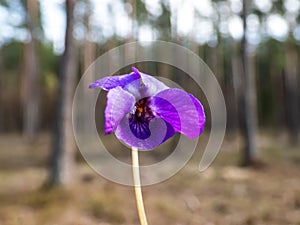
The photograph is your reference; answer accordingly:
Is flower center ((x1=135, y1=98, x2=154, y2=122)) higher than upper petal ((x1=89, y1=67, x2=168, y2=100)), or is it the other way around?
upper petal ((x1=89, y1=67, x2=168, y2=100))

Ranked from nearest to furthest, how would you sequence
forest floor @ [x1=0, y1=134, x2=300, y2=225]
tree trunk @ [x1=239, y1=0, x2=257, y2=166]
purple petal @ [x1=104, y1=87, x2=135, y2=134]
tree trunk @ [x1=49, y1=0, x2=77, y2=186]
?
purple petal @ [x1=104, y1=87, x2=135, y2=134] < forest floor @ [x1=0, y1=134, x2=300, y2=225] < tree trunk @ [x1=49, y1=0, x2=77, y2=186] < tree trunk @ [x1=239, y1=0, x2=257, y2=166]

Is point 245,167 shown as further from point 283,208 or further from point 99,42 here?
point 99,42

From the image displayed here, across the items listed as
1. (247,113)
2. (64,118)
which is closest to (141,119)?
(64,118)

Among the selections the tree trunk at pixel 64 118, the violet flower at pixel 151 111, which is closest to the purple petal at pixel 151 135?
the violet flower at pixel 151 111

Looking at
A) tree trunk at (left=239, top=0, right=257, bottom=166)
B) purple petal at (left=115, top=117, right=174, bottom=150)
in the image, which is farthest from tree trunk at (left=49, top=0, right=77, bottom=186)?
purple petal at (left=115, top=117, right=174, bottom=150)

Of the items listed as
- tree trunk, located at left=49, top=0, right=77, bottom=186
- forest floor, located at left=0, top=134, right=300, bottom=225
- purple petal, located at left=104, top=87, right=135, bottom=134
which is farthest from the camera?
tree trunk, located at left=49, top=0, right=77, bottom=186

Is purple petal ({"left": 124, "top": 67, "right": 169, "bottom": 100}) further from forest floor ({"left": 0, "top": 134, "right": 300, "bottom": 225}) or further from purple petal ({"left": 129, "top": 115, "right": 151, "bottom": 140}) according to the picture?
forest floor ({"left": 0, "top": 134, "right": 300, "bottom": 225})

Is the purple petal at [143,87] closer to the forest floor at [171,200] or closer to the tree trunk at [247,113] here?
the forest floor at [171,200]
